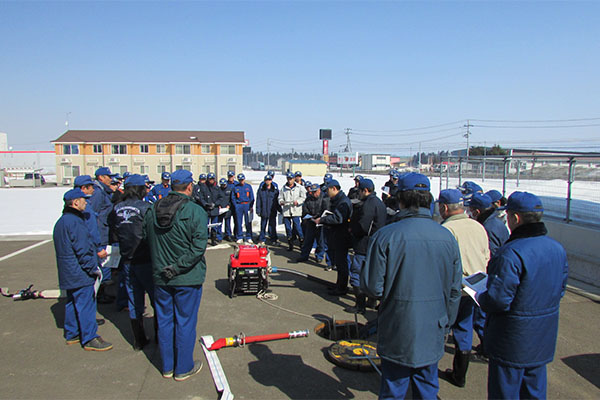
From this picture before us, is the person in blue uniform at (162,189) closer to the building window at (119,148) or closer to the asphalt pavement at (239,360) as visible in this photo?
the asphalt pavement at (239,360)

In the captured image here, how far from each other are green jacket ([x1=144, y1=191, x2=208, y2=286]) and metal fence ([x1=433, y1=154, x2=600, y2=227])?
307 inches

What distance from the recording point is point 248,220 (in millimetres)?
10594

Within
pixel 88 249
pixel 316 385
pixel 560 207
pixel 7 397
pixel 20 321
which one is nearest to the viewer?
pixel 7 397

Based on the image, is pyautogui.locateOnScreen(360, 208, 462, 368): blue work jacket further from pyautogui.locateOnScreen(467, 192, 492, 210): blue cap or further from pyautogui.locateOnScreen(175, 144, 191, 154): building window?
pyautogui.locateOnScreen(175, 144, 191, 154): building window

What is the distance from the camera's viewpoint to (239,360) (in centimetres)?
412

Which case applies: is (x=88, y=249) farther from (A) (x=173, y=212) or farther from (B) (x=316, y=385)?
(B) (x=316, y=385)

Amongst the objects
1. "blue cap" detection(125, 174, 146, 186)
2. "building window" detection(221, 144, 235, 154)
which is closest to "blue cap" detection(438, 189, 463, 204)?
"blue cap" detection(125, 174, 146, 186)

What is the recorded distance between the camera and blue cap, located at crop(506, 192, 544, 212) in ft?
8.78

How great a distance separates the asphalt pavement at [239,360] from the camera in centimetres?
358

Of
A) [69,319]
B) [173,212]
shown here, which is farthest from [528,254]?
[69,319]

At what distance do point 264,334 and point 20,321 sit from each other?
3.49 metres

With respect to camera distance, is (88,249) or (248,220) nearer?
(88,249)

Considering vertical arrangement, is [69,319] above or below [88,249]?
below

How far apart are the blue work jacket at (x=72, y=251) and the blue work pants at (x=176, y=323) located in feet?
3.73
